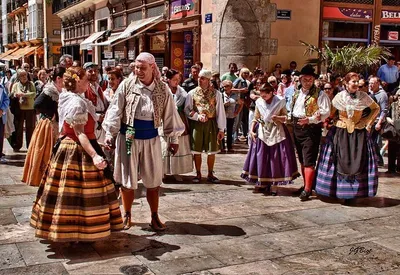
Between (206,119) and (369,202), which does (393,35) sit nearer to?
(206,119)

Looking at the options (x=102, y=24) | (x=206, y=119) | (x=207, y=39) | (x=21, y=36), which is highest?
(x=21, y=36)

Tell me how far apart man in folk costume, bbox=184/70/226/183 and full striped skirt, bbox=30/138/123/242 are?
335 cm

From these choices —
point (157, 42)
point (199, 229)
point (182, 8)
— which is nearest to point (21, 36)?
point (157, 42)

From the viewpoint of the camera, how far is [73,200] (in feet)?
15.6

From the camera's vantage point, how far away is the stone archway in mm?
15125

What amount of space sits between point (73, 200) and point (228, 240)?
1637mm

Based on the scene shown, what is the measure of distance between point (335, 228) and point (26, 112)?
7164 mm

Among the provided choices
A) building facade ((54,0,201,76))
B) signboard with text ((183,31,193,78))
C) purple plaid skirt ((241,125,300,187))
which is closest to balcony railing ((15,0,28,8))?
building facade ((54,0,201,76))

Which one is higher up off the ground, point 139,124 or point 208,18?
point 208,18

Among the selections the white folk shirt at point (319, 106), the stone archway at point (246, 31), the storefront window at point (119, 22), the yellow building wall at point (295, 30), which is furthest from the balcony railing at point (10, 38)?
the white folk shirt at point (319, 106)

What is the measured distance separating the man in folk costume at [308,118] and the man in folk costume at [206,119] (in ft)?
4.22

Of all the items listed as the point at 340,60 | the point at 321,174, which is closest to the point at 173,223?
the point at 321,174

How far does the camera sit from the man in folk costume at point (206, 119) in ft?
26.6

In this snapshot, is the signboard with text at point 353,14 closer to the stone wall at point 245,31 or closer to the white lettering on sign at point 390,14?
the white lettering on sign at point 390,14
